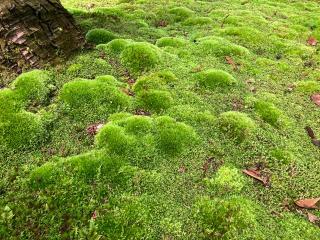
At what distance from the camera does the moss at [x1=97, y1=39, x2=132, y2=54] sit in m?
11.3

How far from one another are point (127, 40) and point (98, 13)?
3.63 m

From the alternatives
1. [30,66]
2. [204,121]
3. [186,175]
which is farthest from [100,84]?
[186,175]

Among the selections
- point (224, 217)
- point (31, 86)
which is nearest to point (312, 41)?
point (224, 217)

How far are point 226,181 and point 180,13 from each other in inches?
431

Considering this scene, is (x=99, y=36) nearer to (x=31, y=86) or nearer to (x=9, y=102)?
(x=31, y=86)

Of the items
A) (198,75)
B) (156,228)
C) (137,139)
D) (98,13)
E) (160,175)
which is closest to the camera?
(156,228)

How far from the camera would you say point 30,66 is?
31.8 feet

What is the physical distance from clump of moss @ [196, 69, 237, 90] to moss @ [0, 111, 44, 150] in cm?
448

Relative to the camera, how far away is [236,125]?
8891 millimetres

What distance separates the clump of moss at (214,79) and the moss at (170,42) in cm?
226

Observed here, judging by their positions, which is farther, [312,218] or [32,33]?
[32,33]

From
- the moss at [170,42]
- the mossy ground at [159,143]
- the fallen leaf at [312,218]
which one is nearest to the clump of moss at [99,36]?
the mossy ground at [159,143]

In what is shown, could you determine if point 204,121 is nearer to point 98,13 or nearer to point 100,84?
point 100,84

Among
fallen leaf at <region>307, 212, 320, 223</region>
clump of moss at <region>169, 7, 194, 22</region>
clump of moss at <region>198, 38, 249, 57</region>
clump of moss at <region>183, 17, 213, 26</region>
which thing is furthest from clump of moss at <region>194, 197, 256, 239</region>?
clump of moss at <region>169, 7, 194, 22</region>
